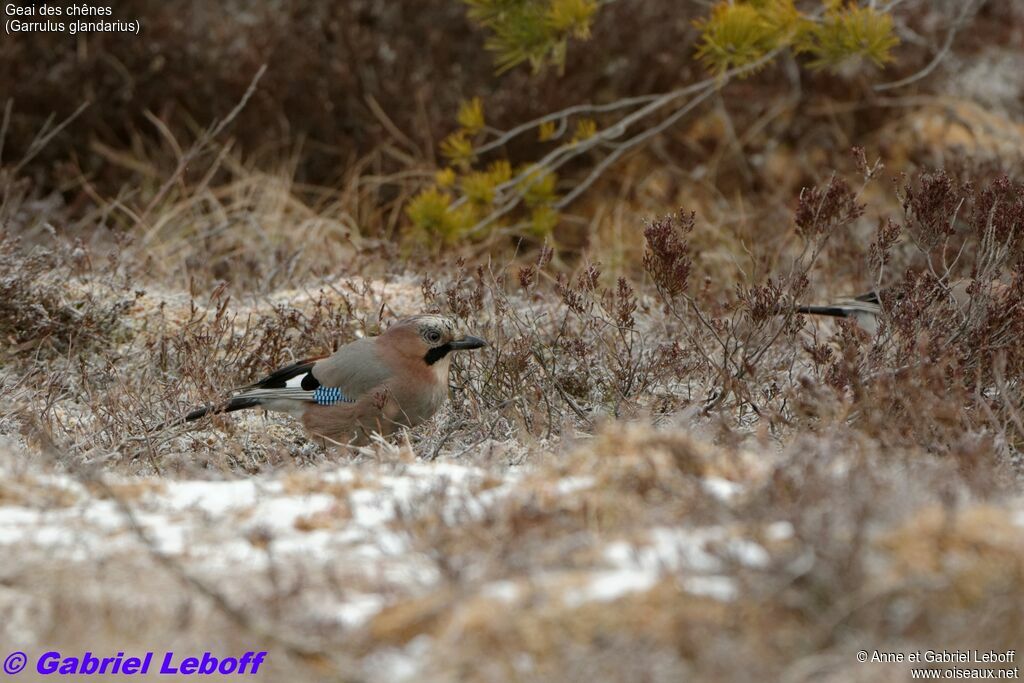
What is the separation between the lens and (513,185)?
7438 mm

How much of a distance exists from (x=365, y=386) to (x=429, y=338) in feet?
1.04

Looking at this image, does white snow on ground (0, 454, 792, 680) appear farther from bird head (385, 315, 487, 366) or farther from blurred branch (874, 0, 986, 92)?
blurred branch (874, 0, 986, 92)

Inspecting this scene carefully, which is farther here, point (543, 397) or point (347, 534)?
point (543, 397)

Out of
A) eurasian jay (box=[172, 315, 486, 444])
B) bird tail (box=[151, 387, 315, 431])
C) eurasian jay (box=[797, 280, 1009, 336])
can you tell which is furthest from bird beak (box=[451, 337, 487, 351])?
eurasian jay (box=[797, 280, 1009, 336])

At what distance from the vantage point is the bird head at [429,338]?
517 cm

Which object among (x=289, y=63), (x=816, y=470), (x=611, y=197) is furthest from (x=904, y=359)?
(x=289, y=63)

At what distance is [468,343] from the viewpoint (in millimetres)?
5137

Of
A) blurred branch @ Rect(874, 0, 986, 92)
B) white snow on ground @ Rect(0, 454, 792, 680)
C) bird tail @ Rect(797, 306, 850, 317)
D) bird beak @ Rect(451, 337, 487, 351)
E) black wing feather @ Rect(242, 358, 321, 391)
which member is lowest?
bird tail @ Rect(797, 306, 850, 317)

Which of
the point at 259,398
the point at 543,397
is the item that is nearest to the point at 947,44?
the point at 543,397

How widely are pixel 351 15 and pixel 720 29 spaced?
389 centimetres
